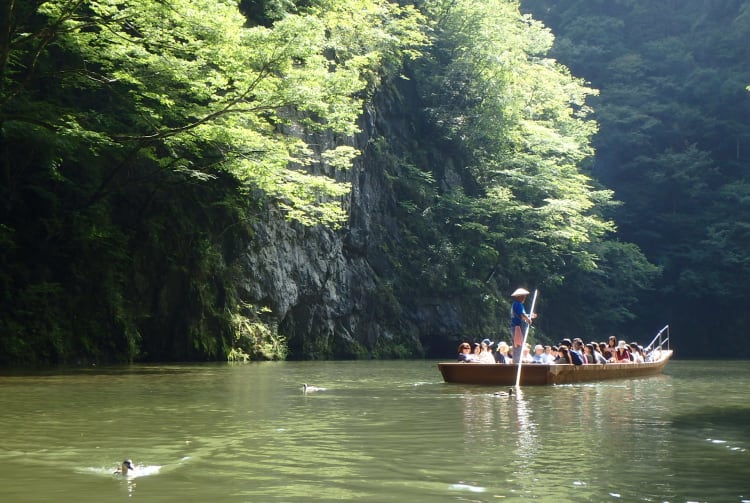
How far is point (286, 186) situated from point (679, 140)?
112 ft

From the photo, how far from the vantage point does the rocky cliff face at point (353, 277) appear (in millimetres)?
27156

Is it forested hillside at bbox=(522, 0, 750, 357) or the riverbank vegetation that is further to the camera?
forested hillside at bbox=(522, 0, 750, 357)

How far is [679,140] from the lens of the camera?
161 ft

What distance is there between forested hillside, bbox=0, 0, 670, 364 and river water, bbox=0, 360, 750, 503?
24.3 ft

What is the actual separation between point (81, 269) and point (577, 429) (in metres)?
15.6

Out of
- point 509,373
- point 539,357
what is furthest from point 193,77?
point 539,357

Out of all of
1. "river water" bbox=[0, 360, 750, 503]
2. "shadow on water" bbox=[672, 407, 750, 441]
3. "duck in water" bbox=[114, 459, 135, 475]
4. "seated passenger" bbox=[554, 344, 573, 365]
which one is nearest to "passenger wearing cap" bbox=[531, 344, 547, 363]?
"seated passenger" bbox=[554, 344, 573, 365]

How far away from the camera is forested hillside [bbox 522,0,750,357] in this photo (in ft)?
145

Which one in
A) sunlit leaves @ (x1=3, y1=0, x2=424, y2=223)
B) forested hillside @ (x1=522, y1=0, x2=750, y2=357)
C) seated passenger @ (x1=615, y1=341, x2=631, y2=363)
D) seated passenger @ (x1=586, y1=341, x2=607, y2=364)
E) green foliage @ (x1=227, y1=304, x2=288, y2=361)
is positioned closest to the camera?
sunlit leaves @ (x1=3, y1=0, x2=424, y2=223)

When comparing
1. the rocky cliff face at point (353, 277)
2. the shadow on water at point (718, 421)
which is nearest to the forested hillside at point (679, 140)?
the rocky cliff face at point (353, 277)

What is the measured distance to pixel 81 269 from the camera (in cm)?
2120

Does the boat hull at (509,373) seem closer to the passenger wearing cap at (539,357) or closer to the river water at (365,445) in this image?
the passenger wearing cap at (539,357)

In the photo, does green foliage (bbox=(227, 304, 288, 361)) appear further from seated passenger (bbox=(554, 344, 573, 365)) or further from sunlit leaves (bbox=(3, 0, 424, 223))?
seated passenger (bbox=(554, 344, 573, 365))

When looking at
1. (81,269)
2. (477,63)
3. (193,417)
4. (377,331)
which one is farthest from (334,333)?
(193,417)
